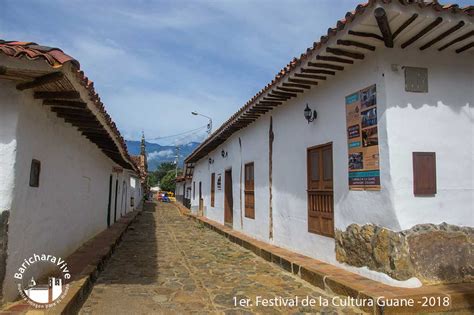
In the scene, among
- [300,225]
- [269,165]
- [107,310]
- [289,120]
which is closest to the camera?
[107,310]

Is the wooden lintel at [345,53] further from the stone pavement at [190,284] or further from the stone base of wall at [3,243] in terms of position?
the stone base of wall at [3,243]

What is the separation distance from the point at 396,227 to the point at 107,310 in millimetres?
3758

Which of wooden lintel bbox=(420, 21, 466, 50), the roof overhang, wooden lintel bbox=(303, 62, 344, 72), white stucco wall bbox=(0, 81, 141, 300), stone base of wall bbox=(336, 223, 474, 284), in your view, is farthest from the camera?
wooden lintel bbox=(303, 62, 344, 72)

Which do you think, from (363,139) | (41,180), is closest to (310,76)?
(363,139)

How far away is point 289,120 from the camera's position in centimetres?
793

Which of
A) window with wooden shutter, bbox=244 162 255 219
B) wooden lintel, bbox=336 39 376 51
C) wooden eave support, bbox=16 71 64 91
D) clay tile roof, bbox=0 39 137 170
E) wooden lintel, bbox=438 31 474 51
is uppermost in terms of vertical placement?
wooden lintel, bbox=438 31 474 51

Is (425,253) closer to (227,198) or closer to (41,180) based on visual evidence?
(41,180)

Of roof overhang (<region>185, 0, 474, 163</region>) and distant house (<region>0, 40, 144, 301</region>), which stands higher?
roof overhang (<region>185, 0, 474, 163</region>)

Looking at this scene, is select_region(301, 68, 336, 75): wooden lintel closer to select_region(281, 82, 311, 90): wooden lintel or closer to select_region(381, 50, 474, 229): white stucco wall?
select_region(281, 82, 311, 90): wooden lintel

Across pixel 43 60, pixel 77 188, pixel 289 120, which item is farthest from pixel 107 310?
pixel 289 120

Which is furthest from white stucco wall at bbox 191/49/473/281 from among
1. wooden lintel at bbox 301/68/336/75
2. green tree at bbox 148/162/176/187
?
green tree at bbox 148/162/176/187

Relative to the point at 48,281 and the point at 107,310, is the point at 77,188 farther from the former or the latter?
the point at 107,310

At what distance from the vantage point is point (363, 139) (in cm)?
537

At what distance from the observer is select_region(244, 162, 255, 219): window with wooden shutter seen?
1042 centimetres
